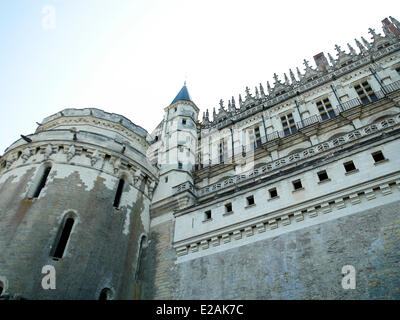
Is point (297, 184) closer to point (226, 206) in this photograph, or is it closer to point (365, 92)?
point (226, 206)

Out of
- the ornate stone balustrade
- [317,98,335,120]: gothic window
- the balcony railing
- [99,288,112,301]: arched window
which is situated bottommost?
→ [99,288,112,301]: arched window

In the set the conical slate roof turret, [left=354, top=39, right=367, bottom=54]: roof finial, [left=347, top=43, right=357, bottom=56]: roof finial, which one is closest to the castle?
[left=354, top=39, right=367, bottom=54]: roof finial

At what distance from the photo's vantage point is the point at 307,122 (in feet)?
74.0

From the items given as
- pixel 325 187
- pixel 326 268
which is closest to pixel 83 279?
pixel 326 268

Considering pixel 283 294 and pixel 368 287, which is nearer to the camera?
pixel 368 287

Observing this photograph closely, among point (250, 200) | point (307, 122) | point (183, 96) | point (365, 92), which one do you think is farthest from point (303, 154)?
point (183, 96)

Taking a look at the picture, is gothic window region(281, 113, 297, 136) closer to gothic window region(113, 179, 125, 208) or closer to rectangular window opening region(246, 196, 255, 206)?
rectangular window opening region(246, 196, 255, 206)

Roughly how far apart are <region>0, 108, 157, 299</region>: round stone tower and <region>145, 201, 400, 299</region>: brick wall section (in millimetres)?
3445

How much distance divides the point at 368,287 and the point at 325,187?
452 centimetres

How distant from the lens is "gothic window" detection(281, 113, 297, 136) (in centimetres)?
2323

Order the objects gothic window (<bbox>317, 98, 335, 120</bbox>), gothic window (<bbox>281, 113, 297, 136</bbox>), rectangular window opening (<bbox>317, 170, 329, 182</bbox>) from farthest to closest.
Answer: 1. gothic window (<bbox>281, 113, 297, 136</bbox>)
2. gothic window (<bbox>317, 98, 335, 120</bbox>)
3. rectangular window opening (<bbox>317, 170, 329, 182</bbox>)

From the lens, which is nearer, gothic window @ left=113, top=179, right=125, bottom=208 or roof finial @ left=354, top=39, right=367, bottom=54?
gothic window @ left=113, top=179, right=125, bottom=208

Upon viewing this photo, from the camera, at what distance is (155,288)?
16.5 meters
